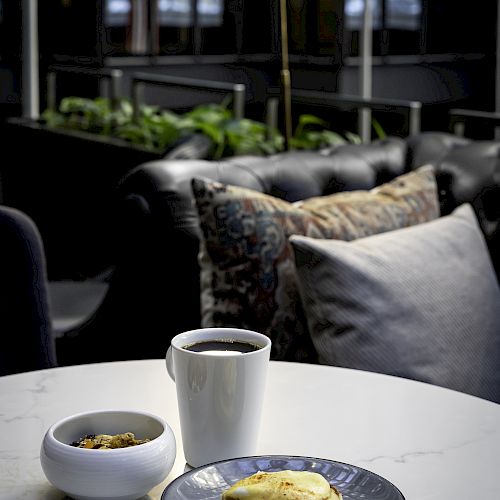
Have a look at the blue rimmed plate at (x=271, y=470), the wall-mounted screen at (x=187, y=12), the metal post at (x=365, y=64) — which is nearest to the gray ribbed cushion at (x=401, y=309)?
the blue rimmed plate at (x=271, y=470)

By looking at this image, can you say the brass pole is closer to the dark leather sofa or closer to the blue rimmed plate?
the dark leather sofa

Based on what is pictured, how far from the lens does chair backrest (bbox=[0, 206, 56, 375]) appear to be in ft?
5.86

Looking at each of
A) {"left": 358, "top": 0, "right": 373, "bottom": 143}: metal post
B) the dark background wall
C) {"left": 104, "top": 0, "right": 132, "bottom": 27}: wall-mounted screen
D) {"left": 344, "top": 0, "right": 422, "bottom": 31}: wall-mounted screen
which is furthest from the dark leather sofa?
{"left": 344, "top": 0, "right": 422, "bottom": 31}: wall-mounted screen

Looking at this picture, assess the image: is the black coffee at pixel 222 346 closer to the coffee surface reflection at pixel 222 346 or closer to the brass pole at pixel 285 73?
the coffee surface reflection at pixel 222 346

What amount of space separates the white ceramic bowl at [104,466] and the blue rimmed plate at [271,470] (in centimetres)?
2

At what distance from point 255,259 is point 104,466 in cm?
94

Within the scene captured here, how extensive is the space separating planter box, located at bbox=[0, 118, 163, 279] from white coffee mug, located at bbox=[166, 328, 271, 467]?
7.32 feet

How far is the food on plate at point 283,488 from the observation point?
0.80 m

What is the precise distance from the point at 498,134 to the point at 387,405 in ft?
16.5

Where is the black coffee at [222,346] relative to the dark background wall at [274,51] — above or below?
below

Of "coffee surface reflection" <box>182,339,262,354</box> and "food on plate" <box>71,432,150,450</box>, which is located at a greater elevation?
"coffee surface reflection" <box>182,339,262,354</box>

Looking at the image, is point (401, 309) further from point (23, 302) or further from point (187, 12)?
point (187, 12)

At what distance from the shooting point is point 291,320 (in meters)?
1.80

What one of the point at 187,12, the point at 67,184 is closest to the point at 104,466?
the point at 67,184
